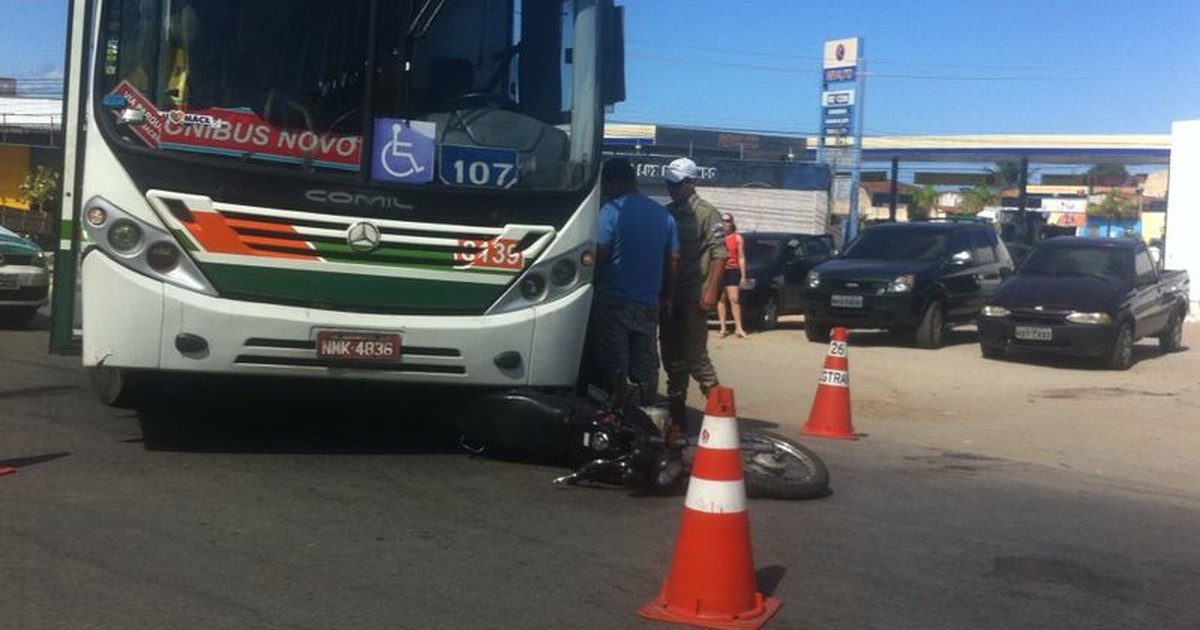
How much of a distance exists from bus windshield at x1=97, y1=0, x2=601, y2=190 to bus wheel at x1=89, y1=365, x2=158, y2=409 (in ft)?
4.82

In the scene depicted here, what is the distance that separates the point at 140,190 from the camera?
7262 mm

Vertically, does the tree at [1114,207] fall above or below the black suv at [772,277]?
above

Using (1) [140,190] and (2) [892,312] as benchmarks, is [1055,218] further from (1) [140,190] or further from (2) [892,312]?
(1) [140,190]

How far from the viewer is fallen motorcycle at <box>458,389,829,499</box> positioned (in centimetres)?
752

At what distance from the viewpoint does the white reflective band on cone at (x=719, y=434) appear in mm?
5297

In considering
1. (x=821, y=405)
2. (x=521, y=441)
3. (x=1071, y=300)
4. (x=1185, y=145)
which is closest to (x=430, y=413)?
(x=521, y=441)

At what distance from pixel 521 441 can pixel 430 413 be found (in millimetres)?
1421

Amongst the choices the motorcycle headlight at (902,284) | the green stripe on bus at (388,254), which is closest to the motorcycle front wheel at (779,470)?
the green stripe on bus at (388,254)

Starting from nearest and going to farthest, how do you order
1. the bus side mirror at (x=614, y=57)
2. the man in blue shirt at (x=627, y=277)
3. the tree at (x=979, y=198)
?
the bus side mirror at (x=614, y=57), the man in blue shirt at (x=627, y=277), the tree at (x=979, y=198)

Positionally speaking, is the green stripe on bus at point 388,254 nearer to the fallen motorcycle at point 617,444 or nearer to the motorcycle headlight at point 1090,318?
the fallen motorcycle at point 617,444

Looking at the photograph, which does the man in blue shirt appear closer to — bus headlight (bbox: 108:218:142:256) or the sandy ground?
the sandy ground

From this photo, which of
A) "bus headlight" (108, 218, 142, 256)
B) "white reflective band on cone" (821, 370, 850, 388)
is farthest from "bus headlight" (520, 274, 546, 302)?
"white reflective band on cone" (821, 370, 850, 388)

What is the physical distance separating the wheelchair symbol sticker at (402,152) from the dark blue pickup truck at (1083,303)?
11081 millimetres

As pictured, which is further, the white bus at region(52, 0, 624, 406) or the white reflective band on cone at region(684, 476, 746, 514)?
the white bus at region(52, 0, 624, 406)
